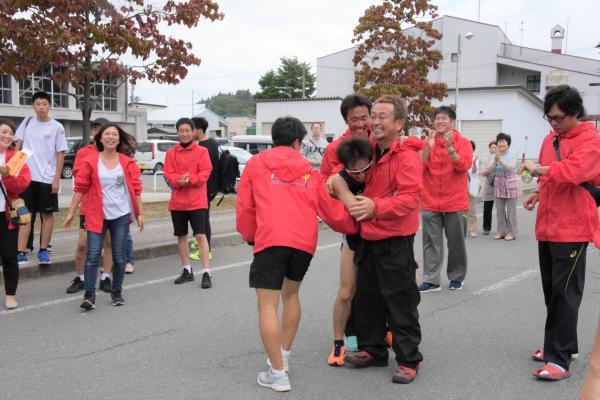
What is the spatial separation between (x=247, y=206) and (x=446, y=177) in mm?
3055

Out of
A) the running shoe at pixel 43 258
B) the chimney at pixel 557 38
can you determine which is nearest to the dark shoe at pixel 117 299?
the running shoe at pixel 43 258

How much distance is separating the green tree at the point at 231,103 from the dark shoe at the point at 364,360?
414 feet

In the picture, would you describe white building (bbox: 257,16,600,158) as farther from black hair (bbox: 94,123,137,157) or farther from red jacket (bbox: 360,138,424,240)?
red jacket (bbox: 360,138,424,240)

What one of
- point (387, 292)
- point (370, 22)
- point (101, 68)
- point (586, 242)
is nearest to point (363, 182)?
point (387, 292)

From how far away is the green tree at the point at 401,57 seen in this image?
19.4 meters

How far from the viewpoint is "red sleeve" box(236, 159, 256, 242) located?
379 cm

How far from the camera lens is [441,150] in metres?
6.15

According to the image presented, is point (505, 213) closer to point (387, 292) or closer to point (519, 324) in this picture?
point (519, 324)

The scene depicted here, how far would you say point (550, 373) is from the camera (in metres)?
3.89

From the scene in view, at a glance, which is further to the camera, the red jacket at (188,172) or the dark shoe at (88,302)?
the red jacket at (188,172)

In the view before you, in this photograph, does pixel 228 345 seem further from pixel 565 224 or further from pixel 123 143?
pixel 565 224

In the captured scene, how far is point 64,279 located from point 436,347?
4.53 metres

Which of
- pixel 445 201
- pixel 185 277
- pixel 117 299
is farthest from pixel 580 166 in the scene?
pixel 185 277

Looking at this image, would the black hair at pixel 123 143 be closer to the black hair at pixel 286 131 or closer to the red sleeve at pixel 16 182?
the red sleeve at pixel 16 182
